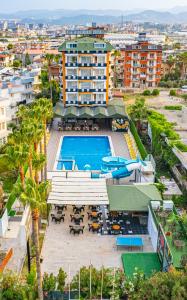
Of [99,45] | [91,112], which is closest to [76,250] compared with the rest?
[91,112]

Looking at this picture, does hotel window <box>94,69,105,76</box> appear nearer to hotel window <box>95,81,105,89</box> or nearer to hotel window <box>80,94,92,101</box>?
hotel window <box>95,81,105,89</box>

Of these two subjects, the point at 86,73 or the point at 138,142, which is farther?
the point at 86,73

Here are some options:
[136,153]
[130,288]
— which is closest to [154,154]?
[136,153]

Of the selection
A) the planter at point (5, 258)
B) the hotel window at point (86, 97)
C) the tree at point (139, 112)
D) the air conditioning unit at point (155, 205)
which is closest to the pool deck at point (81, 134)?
the tree at point (139, 112)

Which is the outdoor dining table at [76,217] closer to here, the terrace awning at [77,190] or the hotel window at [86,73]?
the terrace awning at [77,190]

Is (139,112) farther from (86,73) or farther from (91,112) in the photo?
(86,73)

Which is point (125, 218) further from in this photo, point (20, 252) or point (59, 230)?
point (20, 252)
